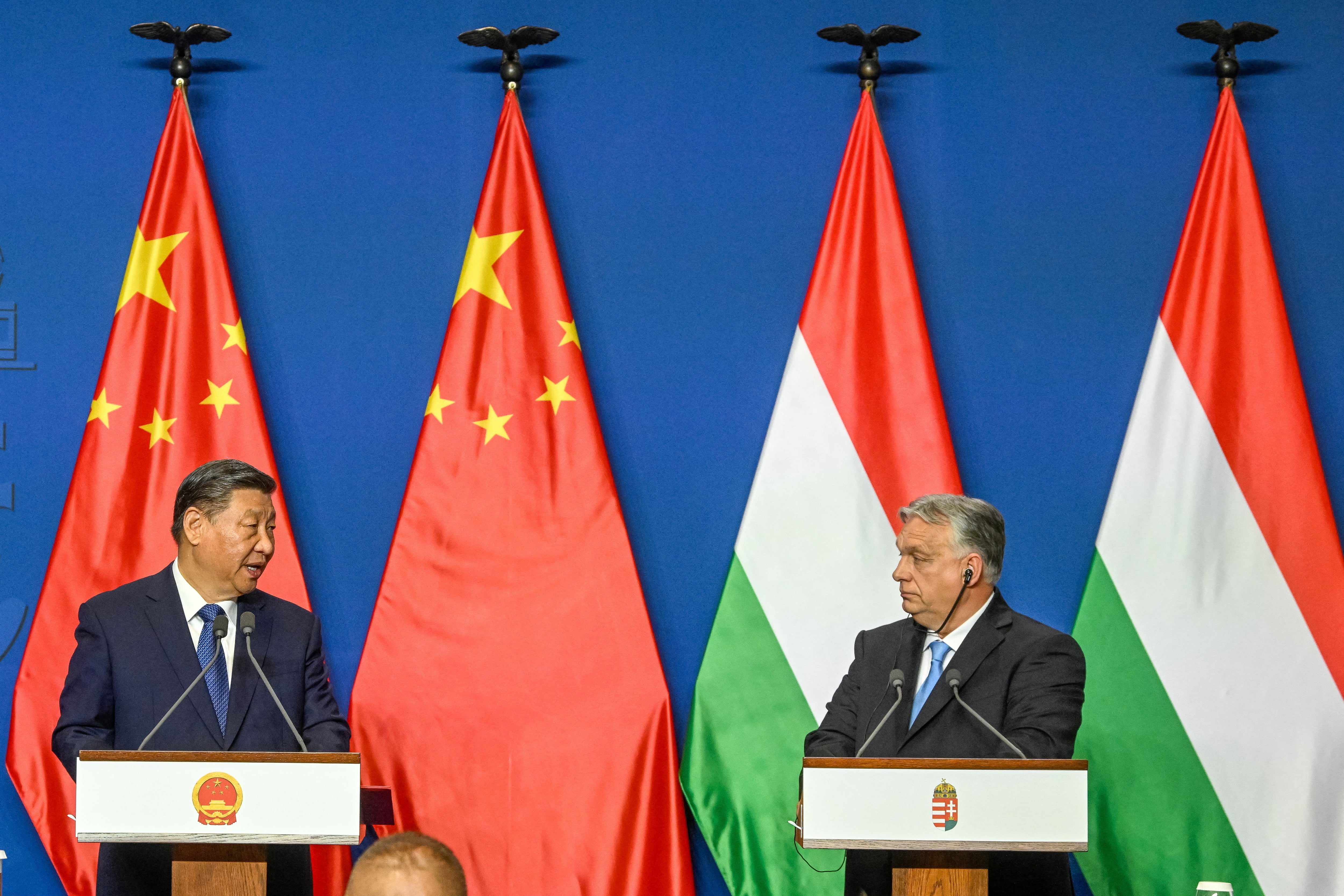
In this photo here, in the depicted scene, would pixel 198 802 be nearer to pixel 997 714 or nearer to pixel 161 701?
pixel 161 701

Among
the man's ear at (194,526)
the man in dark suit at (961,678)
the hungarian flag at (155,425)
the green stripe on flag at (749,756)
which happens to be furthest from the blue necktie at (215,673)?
the green stripe on flag at (749,756)

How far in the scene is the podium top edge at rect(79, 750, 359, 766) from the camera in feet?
7.06

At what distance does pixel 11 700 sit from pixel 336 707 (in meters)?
1.22

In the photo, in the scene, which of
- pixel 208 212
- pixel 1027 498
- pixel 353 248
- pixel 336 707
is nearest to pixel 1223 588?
pixel 1027 498

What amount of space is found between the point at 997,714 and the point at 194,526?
163cm

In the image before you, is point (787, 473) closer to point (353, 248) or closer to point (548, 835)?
point (548, 835)

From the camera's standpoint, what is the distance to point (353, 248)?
376 centimetres

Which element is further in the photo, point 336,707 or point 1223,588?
point 1223,588

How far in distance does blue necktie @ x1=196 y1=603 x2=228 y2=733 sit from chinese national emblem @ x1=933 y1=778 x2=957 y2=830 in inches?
53.0

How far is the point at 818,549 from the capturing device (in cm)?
346

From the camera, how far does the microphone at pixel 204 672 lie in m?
2.28

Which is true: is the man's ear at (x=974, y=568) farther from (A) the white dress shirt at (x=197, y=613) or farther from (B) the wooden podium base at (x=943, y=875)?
(A) the white dress shirt at (x=197, y=613)

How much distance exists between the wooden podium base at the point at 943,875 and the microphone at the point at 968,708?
19 cm

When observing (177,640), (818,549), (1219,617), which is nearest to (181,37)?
(177,640)
